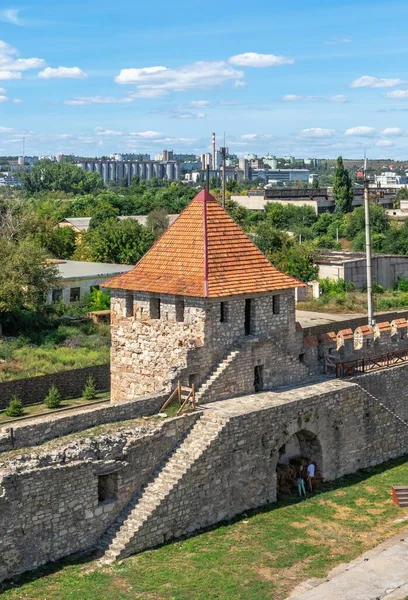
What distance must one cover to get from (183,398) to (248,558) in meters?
4.38

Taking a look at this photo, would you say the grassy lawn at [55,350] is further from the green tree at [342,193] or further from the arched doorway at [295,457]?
the green tree at [342,193]

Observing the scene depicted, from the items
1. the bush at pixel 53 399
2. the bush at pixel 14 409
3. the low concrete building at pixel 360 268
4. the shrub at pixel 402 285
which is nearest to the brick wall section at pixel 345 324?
the low concrete building at pixel 360 268

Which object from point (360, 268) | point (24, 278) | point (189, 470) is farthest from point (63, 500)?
point (360, 268)

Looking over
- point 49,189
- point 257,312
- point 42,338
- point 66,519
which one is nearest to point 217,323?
point 257,312

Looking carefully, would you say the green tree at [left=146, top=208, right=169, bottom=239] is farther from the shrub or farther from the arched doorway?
the arched doorway

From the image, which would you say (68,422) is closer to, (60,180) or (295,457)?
(295,457)

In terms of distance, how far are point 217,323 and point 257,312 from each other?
135cm

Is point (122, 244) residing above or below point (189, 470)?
above

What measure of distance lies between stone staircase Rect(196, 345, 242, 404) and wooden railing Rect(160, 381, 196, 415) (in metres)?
0.35

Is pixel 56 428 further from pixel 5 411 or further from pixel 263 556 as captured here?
pixel 5 411

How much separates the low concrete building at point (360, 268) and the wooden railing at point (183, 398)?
31.5 metres

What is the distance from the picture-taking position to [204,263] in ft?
70.9

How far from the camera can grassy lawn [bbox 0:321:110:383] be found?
34.1m

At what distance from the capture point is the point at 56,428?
18781mm
